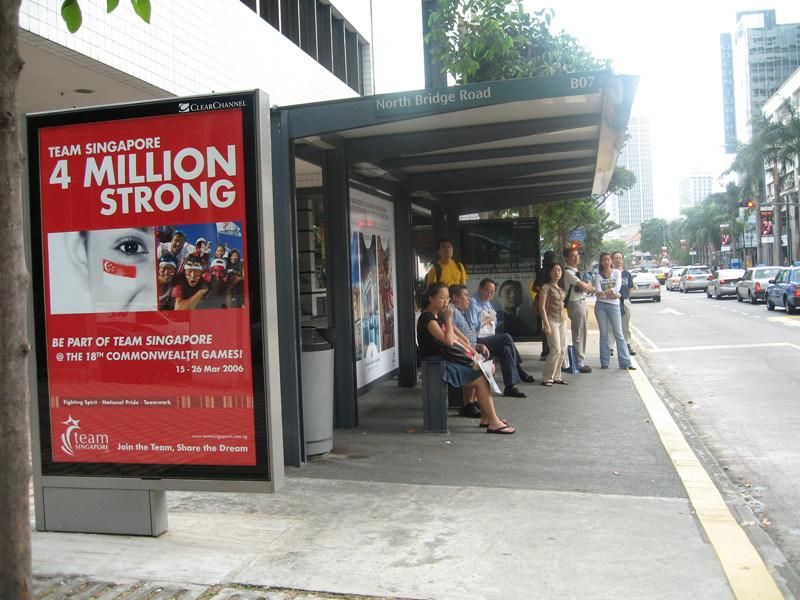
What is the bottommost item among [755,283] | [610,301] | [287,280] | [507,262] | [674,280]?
[610,301]

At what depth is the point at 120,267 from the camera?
4766mm

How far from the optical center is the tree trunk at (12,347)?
3.23 meters

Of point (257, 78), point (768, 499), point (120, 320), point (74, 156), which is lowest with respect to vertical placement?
point (768, 499)

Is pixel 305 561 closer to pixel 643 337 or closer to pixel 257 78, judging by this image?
pixel 257 78

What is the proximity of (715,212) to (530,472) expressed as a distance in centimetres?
10297

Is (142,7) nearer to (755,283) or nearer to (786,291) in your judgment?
(786,291)

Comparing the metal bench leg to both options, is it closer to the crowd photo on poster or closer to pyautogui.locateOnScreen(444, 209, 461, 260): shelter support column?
the crowd photo on poster

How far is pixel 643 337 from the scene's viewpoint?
65.1 ft

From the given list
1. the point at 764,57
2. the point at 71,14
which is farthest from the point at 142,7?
the point at 764,57

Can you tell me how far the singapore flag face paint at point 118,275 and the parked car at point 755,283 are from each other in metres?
31.9

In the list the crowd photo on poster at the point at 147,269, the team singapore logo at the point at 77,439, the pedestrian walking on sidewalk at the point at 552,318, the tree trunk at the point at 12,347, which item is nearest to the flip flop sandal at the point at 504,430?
the pedestrian walking on sidewalk at the point at 552,318

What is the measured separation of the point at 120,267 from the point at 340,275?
3638mm

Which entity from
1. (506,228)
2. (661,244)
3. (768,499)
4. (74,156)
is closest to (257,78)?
(506,228)

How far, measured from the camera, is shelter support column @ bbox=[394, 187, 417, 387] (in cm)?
1089
